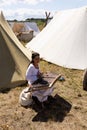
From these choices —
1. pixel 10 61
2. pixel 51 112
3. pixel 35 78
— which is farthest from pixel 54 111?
pixel 10 61

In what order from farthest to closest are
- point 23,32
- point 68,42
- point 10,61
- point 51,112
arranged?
1. point 23,32
2. point 68,42
3. point 10,61
4. point 51,112

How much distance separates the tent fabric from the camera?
9781 mm

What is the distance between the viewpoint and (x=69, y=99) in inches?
265

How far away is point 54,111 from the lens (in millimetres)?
6016

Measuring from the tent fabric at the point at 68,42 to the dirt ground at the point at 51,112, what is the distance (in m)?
2.34

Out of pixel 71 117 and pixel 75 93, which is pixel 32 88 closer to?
pixel 71 117

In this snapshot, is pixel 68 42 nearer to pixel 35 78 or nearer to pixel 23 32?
pixel 35 78

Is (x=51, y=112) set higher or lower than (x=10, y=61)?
lower

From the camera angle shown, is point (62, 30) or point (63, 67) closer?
point (63, 67)

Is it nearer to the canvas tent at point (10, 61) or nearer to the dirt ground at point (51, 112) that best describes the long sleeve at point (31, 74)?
the dirt ground at point (51, 112)

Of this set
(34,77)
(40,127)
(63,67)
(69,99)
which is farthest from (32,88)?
(63,67)

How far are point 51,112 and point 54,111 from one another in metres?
0.10

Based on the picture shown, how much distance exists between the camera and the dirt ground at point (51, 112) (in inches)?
213

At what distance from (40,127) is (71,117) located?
0.82 meters
